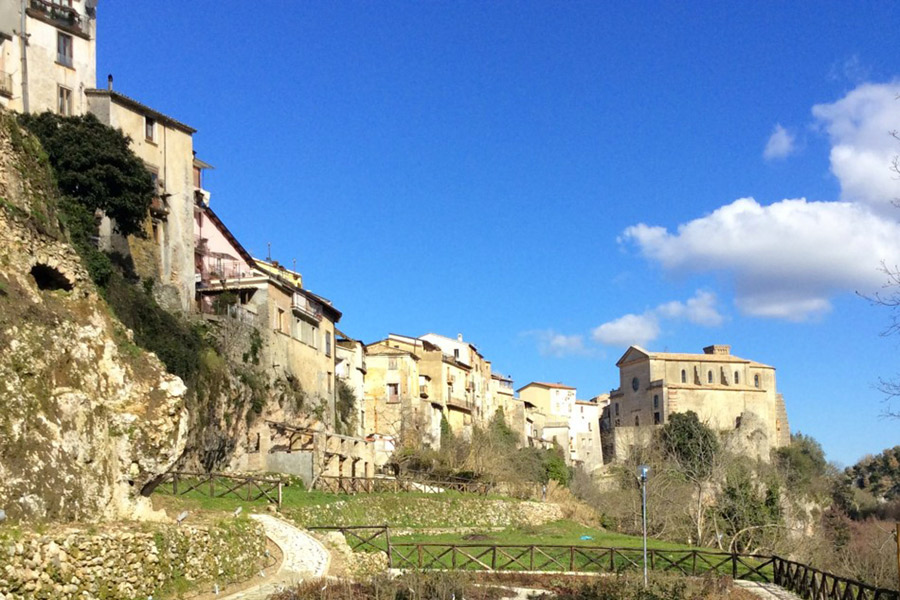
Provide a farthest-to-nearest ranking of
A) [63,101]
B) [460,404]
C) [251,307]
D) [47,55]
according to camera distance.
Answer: [460,404], [251,307], [63,101], [47,55]

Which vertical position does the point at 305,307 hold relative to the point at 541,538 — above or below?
above

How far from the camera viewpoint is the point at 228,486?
33531 millimetres

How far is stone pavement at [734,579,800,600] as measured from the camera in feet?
91.2

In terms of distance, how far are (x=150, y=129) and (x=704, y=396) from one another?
7947 centimetres

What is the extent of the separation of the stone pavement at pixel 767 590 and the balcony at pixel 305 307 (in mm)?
31508

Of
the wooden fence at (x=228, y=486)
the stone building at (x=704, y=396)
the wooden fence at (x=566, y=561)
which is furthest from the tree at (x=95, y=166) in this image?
the stone building at (x=704, y=396)

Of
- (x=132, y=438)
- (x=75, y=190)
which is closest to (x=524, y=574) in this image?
(x=132, y=438)

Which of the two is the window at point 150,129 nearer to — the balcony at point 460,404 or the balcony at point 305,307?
the balcony at point 305,307

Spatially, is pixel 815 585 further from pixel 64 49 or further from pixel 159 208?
pixel 64 49

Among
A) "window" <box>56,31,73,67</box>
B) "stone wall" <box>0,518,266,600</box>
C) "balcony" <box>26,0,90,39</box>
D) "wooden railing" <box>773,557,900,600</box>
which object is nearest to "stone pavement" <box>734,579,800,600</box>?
"wooden railing" <box>773,557,900,600</box>

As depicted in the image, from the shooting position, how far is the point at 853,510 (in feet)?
316

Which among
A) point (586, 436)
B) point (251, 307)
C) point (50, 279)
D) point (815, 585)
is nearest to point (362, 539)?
point (815, 585)

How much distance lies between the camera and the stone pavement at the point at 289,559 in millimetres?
22748

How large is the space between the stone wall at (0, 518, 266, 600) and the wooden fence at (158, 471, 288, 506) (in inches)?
284
